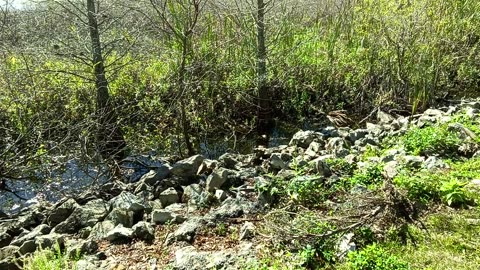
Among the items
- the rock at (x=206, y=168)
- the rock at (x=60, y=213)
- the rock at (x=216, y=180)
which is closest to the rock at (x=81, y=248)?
the rock at (x=60, y=213)

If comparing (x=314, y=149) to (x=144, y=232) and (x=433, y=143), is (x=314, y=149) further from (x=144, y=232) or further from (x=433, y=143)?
(x=144, y=232)

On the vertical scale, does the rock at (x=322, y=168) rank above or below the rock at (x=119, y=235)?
above

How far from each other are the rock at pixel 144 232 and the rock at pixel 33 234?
85 cm

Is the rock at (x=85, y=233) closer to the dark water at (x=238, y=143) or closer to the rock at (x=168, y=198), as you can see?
the rock at (x=168, y=198)

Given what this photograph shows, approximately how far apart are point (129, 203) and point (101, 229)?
36cm

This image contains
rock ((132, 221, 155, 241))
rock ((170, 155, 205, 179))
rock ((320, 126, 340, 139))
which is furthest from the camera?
rock ((320, 126, 340, 139))

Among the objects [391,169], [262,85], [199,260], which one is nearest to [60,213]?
[199,260]

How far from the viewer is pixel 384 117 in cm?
671

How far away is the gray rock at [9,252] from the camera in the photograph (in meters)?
3.42

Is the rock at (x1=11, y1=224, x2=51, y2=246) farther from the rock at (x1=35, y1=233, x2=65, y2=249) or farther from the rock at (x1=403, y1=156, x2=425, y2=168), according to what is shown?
the rock at (x1=403, y1=156, x2=425, y2=168)

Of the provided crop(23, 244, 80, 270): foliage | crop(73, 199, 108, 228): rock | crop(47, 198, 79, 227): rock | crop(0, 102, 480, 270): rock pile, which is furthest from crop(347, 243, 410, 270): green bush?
crop(47, 198, 79, 227): rock

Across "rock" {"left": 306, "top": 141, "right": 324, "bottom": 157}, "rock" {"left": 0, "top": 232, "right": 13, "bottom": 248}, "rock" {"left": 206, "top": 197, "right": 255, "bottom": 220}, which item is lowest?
"rock" {"left": 0, "top": 232, "right": 13, "bottom": 248}

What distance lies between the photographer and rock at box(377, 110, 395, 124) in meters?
6.57

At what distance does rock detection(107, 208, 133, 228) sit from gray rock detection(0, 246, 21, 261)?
0.75m
